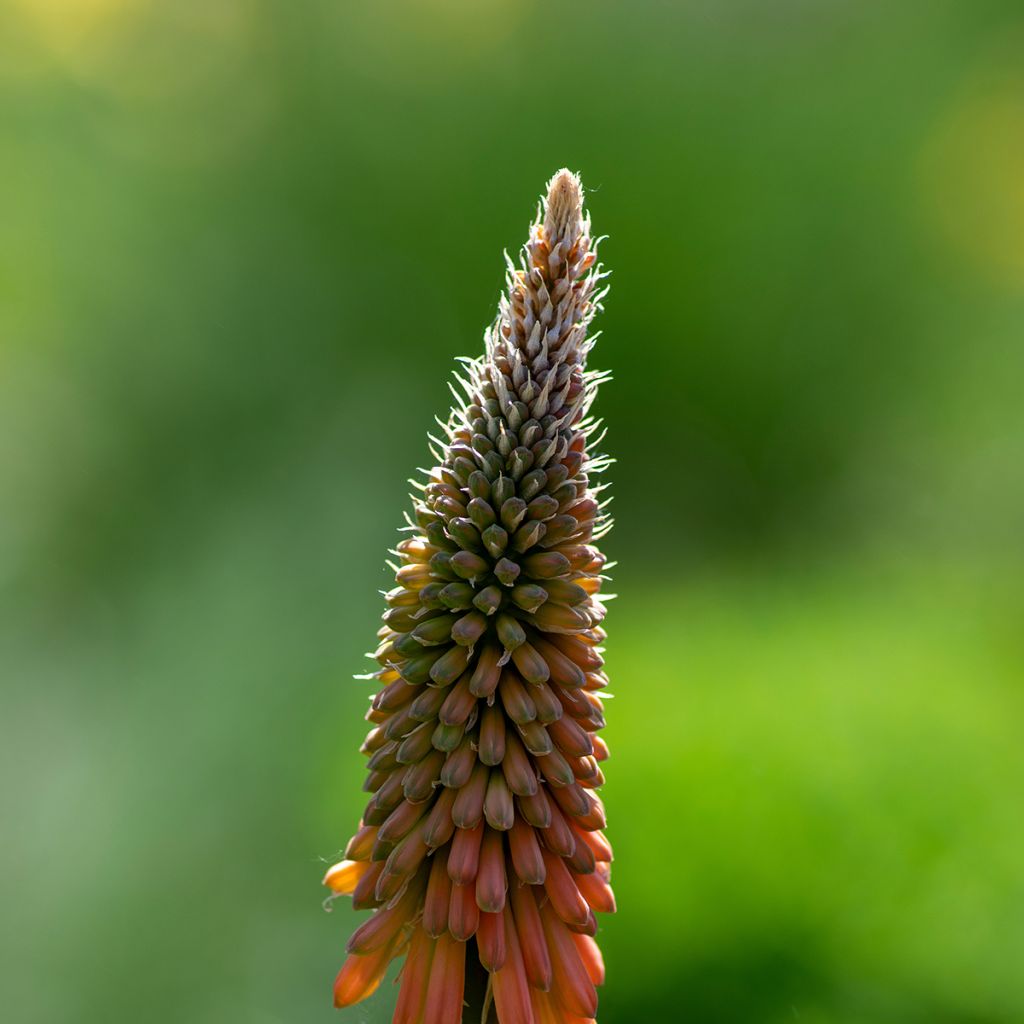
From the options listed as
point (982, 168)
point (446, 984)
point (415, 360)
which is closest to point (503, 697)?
point (446, 984)

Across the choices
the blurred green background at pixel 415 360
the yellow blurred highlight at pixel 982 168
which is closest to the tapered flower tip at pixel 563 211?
the blurred green background at pixel 415 360

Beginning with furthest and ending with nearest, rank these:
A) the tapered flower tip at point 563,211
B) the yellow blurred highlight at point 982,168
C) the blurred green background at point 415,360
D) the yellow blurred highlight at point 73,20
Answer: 1. the yellow blurred highlight at point 73,20
2. the yellow blurred highlight at point 982,168
3. the blurred green background at point 415,360
4. the tapered flower tip at point 563,211

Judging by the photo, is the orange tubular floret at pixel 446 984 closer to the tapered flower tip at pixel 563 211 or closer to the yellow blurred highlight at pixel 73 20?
the tapered flower tip at pixel 563 211

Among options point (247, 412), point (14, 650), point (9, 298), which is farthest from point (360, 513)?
point (9, 298)

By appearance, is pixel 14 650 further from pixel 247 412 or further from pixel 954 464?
pixel 954 464

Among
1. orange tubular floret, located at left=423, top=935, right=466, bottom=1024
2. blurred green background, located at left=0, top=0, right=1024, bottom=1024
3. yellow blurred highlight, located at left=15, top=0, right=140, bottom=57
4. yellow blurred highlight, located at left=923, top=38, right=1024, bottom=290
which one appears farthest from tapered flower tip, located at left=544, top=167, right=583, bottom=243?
yellow blurred highlight, located at left=15, top=0, right=140, bottom=57

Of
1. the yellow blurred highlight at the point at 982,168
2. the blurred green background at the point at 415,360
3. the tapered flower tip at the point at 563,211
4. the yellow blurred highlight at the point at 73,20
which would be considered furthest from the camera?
the yellow blurred highlight at the point at 73,20

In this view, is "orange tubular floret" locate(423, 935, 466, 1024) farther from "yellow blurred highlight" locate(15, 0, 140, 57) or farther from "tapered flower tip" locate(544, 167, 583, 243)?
"yellow blurred highlight" locate(15, 0, 140, 57)
